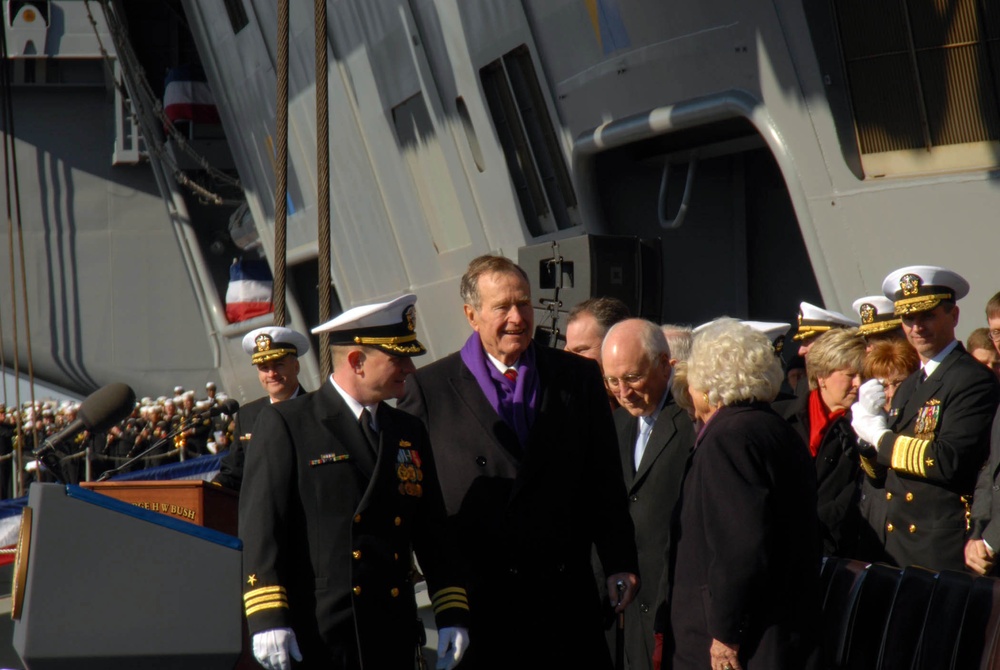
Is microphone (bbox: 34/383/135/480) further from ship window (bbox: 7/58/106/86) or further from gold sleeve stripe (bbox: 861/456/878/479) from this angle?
ship window (bbox: 7/58/106/86)

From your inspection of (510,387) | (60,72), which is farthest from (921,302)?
(60,72)

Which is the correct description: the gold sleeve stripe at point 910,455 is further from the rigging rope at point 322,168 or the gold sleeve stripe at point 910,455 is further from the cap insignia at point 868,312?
the rigging rope at point 322,168

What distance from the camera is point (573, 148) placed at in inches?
334

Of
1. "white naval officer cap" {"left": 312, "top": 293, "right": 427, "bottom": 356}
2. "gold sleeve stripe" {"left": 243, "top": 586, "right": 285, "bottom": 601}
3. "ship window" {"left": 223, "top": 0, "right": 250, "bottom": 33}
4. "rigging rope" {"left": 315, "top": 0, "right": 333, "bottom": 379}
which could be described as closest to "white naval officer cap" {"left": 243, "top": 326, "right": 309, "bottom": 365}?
"rigging rope" {"left": 315, "top": 0, "right": 333, "bottom": 379}

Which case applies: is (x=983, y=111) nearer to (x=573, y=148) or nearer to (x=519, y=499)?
(x=573, y=148)

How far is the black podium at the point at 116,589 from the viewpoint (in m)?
2.76

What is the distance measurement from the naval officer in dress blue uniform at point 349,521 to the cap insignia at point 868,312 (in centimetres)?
244

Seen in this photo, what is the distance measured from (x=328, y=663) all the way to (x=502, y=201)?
23.5 ft

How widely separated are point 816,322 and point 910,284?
3.95ft

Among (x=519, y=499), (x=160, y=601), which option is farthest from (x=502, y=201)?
(x=160, y=601)

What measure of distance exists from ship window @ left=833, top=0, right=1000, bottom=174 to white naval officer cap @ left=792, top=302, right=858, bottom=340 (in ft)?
3.85

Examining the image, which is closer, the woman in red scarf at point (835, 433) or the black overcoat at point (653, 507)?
the black overcoat at point (653, 507)

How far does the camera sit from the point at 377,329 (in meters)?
3.44

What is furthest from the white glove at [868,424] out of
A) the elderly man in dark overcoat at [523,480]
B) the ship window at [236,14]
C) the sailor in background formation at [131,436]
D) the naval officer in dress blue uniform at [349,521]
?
the ship window at [236,14]
